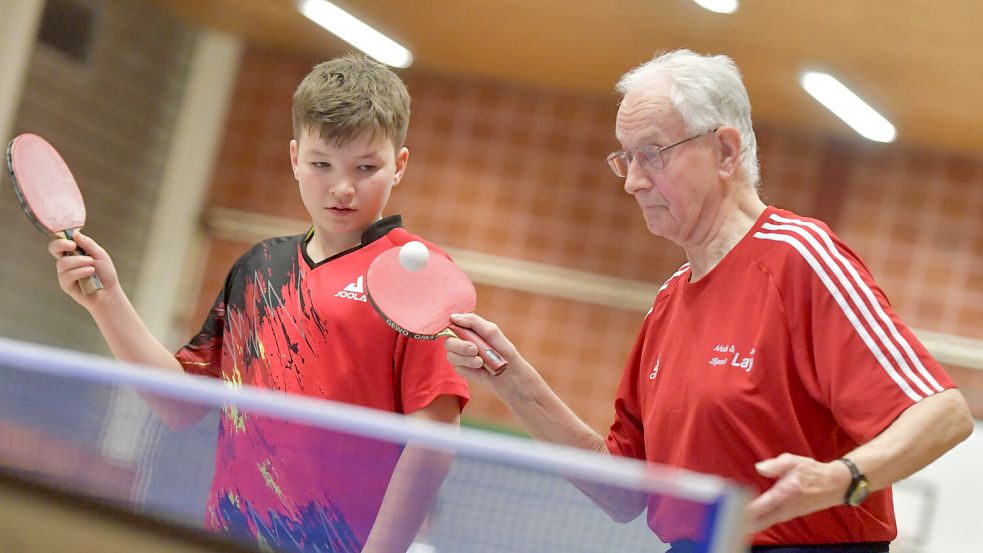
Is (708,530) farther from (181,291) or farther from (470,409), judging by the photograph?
(181,291)

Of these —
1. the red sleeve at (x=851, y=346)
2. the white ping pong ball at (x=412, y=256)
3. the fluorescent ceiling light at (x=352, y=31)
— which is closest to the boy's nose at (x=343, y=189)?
the white ping pong ball at (x=412, y=256)

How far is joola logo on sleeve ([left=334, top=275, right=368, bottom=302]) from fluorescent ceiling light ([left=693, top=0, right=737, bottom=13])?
147 inches

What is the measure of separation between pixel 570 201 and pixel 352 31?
1.79 m

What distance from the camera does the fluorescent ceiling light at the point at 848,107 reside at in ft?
21.2

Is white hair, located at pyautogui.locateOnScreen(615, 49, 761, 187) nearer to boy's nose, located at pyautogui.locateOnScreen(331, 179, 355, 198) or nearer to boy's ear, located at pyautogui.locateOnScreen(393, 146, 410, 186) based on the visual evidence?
boy's ear, located at pyautogui.locateOnScreen(393, 146, 410, 186)

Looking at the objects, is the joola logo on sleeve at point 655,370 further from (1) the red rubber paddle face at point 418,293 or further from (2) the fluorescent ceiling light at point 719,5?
(2) the fluorescent ceiling light at point 719,5

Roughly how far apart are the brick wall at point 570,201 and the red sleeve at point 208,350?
5.27 metres

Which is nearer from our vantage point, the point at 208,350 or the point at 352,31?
the point at 208,350

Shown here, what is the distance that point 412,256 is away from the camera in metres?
2.05

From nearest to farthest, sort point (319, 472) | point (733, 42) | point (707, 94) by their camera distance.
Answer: point (319, 472), point (707, 94), point (733, 42)

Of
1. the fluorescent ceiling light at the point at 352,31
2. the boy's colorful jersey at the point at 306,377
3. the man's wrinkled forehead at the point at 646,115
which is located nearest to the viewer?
the boy's colorful jersey at the point at 306,377

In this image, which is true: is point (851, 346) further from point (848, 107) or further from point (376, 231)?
point (848, 107)

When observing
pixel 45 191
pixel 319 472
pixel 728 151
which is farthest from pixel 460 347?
pixel 45 191

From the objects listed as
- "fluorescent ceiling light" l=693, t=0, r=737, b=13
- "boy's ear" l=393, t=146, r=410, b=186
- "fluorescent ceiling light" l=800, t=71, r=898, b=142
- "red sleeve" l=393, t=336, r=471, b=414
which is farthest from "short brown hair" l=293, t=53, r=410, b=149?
"fluorescent ceiling light" l=800, t=71, r=898, b=142
